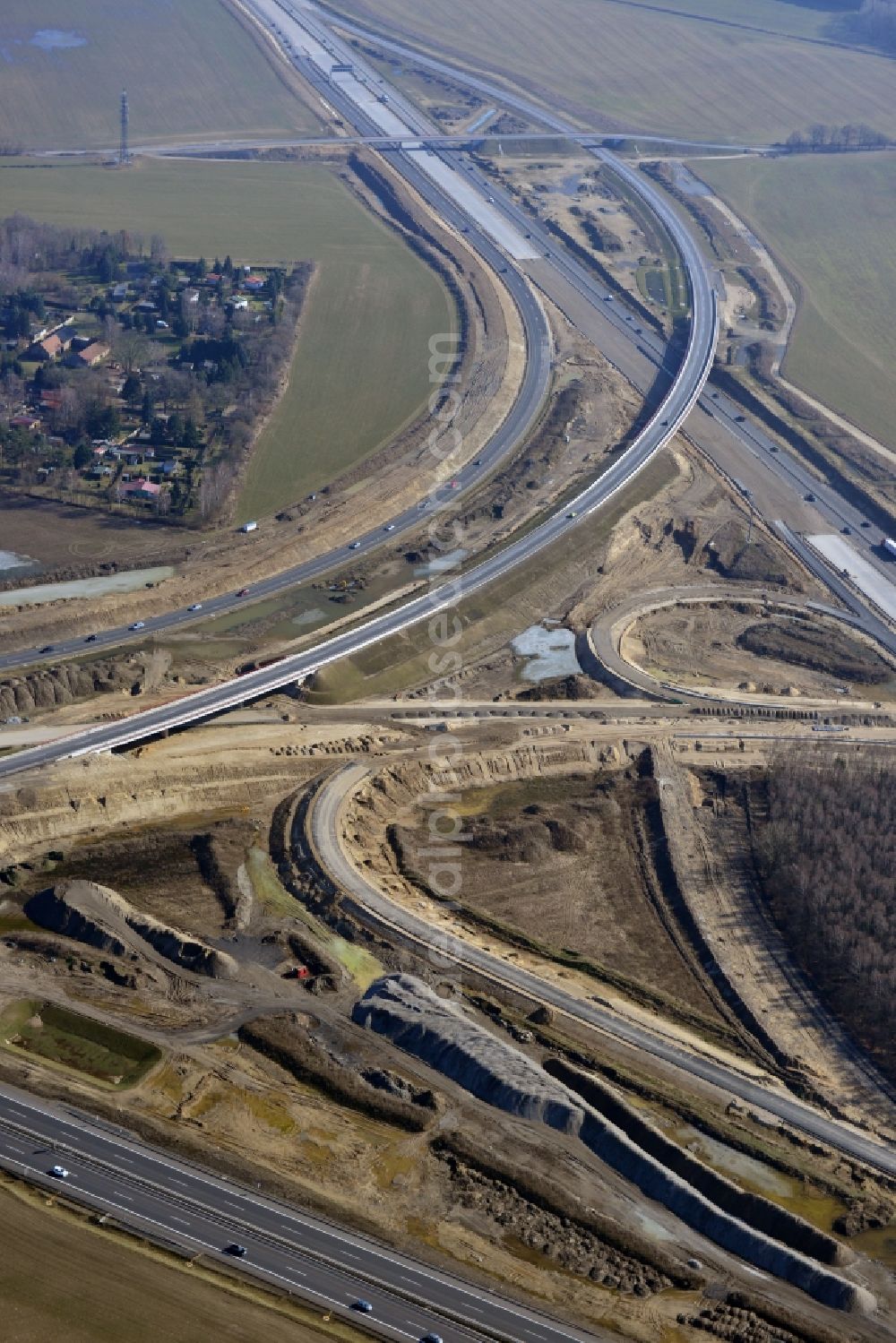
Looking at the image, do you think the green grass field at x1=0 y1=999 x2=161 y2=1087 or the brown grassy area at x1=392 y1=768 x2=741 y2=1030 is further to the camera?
the brown grassy area at x1=392 y1=768 x2=741 y2=1030

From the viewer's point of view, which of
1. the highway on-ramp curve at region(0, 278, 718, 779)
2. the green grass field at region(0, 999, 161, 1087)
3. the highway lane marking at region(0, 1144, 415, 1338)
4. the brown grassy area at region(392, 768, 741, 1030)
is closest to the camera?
the highway lane marking at region(0, 1144, 415, 1338)

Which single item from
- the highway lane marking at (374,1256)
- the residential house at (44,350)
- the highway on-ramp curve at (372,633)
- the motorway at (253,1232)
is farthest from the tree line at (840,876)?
the residential house at (44,350)

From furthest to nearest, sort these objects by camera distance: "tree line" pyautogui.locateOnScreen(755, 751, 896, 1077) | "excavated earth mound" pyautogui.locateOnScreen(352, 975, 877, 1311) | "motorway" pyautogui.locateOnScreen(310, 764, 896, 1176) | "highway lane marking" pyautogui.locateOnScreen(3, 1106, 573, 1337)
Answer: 1. "tree line" pyautogui.locateOnScreen(755, 751, 896, 1077)
2. "motorway" pyautogui.locateOnScreen(310, 764, 896, 1176)
3. "excavated earth mound" pyautogui.locateOnScreen(352, 975, 877, 1311)
4. "highway lane marking" pyautogui.locateOnScreen(3, 1106, 573, 1337)

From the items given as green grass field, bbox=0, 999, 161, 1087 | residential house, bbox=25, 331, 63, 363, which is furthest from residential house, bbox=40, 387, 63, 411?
green grass field, bbox=0, 999, 161, 1087

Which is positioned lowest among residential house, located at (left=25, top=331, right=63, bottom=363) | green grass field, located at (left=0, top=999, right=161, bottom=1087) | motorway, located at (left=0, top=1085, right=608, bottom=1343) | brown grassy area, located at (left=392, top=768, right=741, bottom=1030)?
brown grassy area, located at (left=392, top=768, right=741, bottom=1030)

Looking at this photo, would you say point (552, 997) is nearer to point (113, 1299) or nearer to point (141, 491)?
point (113, 1299)

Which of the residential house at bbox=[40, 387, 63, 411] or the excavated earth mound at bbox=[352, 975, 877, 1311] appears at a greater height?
the residential house at bbox=[40, 387, 63, 411]

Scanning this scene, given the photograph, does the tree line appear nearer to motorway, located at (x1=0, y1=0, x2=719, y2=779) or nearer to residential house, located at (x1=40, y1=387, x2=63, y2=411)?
motorway, located at (x1=0, y1=0, x2=719, y2=779)

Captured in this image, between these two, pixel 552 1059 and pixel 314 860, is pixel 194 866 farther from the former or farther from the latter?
pixel 552 1059

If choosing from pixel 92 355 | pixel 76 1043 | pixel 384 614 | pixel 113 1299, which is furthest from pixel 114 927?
pixel 92 355
